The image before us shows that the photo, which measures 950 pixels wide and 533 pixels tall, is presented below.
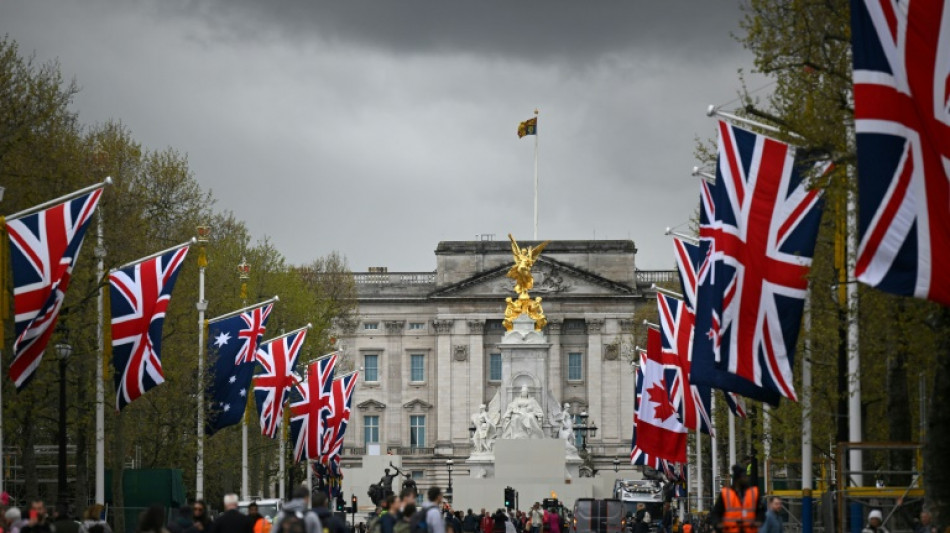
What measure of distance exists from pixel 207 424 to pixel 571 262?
92.3m

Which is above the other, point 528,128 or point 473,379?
point 528,128

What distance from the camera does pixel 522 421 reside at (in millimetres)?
99188

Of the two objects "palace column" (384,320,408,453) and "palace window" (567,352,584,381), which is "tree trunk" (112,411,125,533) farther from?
"palace window" (567,352,584,381)

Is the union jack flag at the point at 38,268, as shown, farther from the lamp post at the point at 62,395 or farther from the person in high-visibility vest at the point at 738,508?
the person in high-visibility vest at the point at 738,508

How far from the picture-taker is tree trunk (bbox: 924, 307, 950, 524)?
1080 inches

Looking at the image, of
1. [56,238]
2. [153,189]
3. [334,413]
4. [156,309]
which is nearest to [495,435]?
[334,413]

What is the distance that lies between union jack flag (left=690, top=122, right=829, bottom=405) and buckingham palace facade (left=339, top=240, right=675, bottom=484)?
375 feet

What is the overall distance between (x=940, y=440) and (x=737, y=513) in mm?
3210

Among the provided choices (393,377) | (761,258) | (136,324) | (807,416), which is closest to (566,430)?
(393,377)

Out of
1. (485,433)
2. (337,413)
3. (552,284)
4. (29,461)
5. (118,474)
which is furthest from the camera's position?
(552,284)

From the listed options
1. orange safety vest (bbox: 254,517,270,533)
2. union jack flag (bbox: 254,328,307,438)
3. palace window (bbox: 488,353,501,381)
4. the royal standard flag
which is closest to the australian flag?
union jack flag (bbox: 254,328,307,438)

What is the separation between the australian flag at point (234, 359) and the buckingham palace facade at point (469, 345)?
92.4 m

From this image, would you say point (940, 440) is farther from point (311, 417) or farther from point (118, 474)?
point (311, 417)

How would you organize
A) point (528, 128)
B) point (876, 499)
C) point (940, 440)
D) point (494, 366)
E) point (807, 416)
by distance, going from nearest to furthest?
point (940, 440)
point (876, 499)
point (807, 416)
point (528, 128)
point (494, 366)
